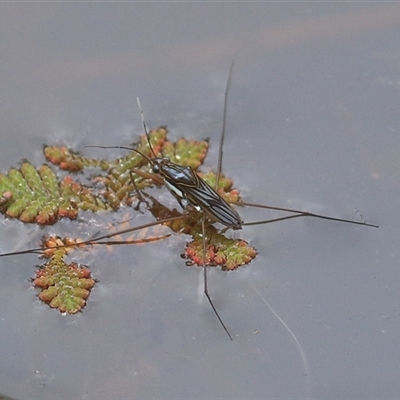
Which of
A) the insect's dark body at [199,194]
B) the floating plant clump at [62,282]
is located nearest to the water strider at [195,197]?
the insect's dark body at [199,194]

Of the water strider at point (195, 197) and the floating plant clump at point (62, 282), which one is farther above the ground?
the water strider at point (195, 197)

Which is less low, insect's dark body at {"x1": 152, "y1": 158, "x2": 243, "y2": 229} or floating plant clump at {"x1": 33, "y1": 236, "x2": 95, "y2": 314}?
insect's dark body at {"x1": 152, "y1": 158, "x2": 243, "y2": 229}

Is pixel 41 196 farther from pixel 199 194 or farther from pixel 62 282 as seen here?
pixel 199 194

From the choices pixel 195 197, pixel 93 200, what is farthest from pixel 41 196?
pixel 195 197

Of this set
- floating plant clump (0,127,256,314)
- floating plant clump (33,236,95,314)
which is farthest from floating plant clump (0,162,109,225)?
floating plant clump (33,236,95,314)

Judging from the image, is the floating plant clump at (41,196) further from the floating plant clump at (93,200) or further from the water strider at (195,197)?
the water strider at (195,197)

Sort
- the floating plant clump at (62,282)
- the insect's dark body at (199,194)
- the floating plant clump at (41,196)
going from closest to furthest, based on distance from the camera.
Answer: the floating plant clump at (62,282), the insect's dark body at (199,194), the floating plant clump at (41,196)

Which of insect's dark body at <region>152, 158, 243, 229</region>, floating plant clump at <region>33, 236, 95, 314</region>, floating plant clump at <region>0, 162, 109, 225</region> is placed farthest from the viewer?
floating plant clump at <region>0, 162, 109, 225</region>

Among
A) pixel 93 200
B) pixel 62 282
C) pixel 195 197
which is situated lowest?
pixel 62 282

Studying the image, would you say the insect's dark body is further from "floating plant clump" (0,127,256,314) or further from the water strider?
"floating plant clump" (0,127,256,314)
